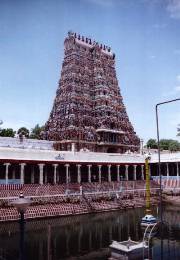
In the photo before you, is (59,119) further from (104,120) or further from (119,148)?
(119,148)

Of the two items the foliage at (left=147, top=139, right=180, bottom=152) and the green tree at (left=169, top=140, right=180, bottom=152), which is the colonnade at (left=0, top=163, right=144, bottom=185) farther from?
the foliage at (left=147, top=139, right=180, bottom=152)

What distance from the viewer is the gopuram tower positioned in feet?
186

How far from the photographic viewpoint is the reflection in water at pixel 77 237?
20422 millimetres

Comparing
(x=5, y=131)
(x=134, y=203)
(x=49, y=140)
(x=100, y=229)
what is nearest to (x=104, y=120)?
(x=49, y=140)

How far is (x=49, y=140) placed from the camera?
6012 cm

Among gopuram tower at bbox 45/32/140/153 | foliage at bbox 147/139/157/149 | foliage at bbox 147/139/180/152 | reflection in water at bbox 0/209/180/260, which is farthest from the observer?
foliage at bbox 147/139/157/149

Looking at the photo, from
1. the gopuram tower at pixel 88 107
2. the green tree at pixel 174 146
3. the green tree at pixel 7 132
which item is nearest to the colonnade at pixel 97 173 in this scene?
the gopuram tower at pixel 88 107

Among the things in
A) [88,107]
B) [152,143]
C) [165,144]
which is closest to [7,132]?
[88,107]

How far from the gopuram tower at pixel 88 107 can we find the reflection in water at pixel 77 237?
23.2 meters

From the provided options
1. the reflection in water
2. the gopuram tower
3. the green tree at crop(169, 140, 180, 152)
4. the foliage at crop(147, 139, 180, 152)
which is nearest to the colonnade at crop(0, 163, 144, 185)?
the gopuram tower

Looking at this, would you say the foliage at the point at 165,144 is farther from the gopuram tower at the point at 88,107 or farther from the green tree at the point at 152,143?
the gopuram tower at the point at 88,107

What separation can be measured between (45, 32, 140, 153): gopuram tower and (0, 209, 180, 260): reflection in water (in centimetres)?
2324

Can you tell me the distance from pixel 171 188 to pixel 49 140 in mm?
22683

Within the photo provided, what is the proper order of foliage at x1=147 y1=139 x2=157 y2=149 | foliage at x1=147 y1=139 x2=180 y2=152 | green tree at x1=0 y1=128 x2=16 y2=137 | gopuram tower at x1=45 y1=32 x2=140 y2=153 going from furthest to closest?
1. foliage at x1=147 y1=139 x2=157 y2=149
2. foliage at x1=147 y1=139 x2=180 y2=152
3. green tree at x1=0 y1=128 x2=16 y2=137
4. gopuram tower at x1=45 y1=32 x2=140 y2=153
